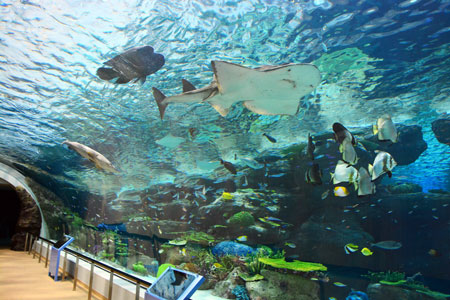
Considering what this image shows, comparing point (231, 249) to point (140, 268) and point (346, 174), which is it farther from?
point (346, 174)

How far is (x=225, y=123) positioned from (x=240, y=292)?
232 inches

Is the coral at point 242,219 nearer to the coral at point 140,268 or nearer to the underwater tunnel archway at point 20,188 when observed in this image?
the coral at point 140,268

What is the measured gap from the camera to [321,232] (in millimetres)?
9008

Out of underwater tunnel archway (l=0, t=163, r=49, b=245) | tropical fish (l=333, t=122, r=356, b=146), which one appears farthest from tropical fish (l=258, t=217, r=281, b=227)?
underwater tunnel archway (l=0, t=163, r=49, b=245)

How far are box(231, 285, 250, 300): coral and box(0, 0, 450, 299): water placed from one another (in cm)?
120

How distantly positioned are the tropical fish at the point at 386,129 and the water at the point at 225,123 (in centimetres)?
257

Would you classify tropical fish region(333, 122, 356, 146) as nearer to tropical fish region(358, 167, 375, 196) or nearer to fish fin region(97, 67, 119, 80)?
tropical fish region(358, 167, 375, 196)

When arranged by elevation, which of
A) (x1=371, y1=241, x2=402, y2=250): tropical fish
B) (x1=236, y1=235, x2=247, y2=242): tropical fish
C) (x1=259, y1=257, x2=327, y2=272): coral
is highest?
(x1=236, y1=235, x2=247, y2=242): tropical fish

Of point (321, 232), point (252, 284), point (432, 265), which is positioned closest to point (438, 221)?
point (432, 265)

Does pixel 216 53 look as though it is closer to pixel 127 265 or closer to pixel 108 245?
Answer: pixel 127 265

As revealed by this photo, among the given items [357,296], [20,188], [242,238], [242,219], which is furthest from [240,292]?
[20,188]

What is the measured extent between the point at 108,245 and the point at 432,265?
50.3ft

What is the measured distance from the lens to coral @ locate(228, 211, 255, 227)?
978 cm

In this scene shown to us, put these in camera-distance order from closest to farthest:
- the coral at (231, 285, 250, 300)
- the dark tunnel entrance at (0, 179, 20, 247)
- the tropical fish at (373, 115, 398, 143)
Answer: the tropical fish at (373, 115, 398, 143), the coral at (231, 285, 250, 300), the dark tunnel entrance at (0, 179, 20, 247)
